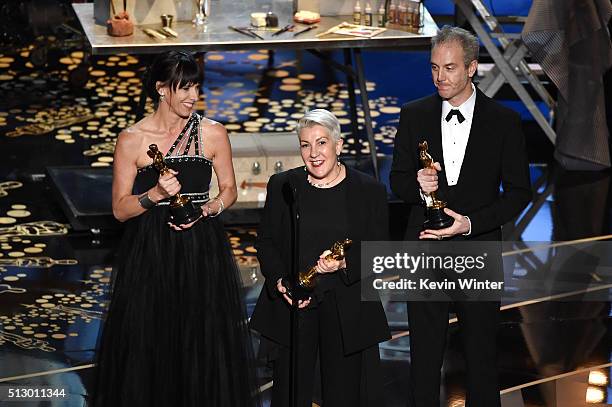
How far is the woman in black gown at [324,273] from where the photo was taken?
442 cm

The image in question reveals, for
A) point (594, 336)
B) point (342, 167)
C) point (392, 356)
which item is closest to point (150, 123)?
point (342, 167)

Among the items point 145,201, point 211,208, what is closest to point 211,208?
point 211,208

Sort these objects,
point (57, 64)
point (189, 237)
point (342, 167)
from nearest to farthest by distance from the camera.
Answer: point (342, 167), point (189, 237), point (57, 64)

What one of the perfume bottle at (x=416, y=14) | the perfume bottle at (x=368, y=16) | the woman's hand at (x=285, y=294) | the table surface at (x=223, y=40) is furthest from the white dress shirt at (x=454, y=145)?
the perfume bottle at (x=368, y=16)

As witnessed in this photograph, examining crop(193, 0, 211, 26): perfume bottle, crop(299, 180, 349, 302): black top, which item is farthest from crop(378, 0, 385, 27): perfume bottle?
crop(299, 180, 349, 302): black top

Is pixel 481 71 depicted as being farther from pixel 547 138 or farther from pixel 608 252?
pixel 608 252

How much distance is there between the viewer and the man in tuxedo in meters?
4.58

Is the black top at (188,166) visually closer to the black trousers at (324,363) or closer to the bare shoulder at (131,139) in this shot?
the bare shoulder at (131,139)

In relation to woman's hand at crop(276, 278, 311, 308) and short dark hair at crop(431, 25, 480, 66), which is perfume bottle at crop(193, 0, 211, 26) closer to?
short dark hair at crop(431, 25, 480, 66)

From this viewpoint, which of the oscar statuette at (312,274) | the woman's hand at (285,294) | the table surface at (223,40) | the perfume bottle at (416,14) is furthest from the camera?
the perfume bottle at (416,14)

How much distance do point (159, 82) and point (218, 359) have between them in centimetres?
108

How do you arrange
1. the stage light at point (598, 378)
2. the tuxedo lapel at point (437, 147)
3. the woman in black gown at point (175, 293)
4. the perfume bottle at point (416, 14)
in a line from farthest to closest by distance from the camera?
the perfume bottle at point (416, 14)
the stage light at point (598, 378)
the woman in black gown at point (175, 293)
the tuxedo lapel at point (437, 147)

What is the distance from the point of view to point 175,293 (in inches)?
190

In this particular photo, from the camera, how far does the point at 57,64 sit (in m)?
10.4
